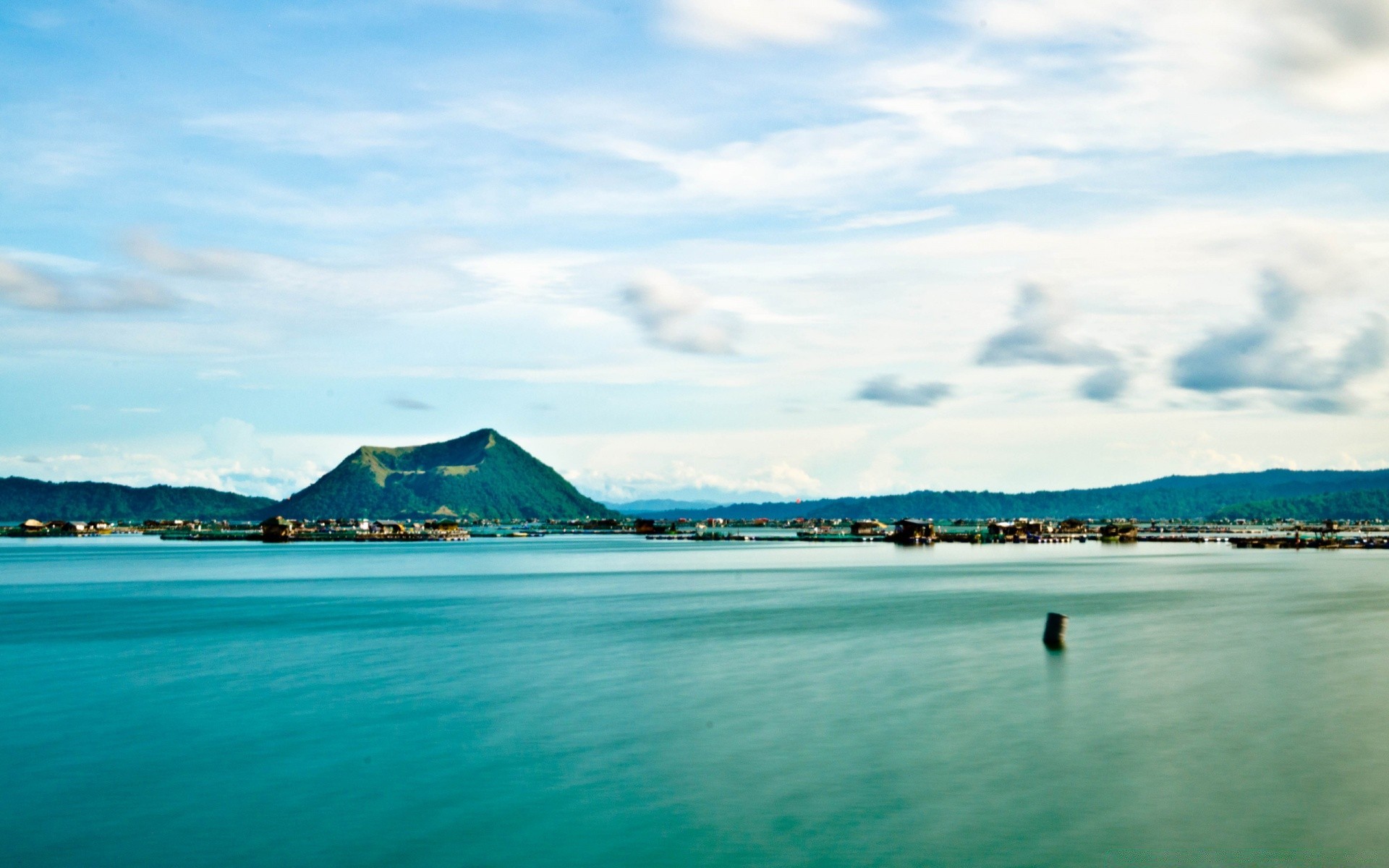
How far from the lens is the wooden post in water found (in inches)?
1647

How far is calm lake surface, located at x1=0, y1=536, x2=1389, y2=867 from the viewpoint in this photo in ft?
60.1

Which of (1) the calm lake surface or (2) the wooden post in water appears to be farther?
(2) the wooden post in water

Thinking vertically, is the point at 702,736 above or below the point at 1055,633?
below

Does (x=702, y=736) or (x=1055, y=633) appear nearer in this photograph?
(x=702, y=736)

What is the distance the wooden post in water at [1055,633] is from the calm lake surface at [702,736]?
1.07 metres

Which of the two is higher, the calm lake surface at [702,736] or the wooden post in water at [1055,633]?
the wooden post in water at [1055,633]

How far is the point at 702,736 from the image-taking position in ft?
86.1

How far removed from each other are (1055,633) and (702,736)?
68.8ft

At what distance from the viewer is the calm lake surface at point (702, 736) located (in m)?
18.3

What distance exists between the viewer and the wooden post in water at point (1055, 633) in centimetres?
4184

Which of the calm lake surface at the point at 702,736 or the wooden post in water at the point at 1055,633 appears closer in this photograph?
the calm lake surface at the point at 702,736

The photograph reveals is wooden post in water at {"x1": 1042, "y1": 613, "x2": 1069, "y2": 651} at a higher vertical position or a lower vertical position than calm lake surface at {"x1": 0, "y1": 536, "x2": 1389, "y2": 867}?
higher

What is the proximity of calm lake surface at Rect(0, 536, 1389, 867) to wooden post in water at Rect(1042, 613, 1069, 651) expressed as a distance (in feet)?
3.50

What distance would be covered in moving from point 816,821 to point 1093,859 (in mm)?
4556
